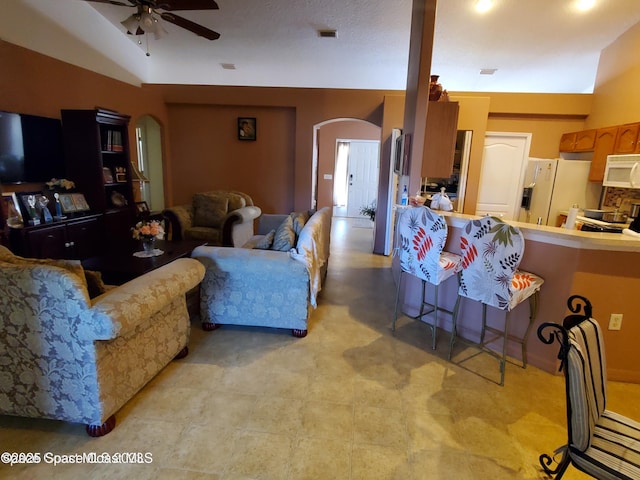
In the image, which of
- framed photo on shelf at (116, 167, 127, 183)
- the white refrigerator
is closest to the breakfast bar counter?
the white refrigerator

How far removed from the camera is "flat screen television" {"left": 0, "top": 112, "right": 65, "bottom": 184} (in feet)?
10.6

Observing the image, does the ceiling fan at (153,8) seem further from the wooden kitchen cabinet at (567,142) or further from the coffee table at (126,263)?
the wooden kitchen cabinet at (567,142)

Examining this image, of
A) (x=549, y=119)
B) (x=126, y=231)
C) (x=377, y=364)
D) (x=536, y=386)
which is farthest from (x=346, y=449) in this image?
(x=549, y=119)

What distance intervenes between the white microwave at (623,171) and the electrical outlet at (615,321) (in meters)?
2.34

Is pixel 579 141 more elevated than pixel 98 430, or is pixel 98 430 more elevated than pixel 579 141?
pixel 579 141

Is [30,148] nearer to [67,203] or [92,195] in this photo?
[67,203]

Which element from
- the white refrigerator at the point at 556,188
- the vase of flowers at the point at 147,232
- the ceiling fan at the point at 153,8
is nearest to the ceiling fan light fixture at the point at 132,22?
the ceiling fan at the point at 153,8

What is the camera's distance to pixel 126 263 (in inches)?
113

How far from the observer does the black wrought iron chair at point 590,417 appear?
1149mm

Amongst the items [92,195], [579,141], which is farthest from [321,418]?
[579,141]

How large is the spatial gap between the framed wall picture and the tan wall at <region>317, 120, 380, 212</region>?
100 inches

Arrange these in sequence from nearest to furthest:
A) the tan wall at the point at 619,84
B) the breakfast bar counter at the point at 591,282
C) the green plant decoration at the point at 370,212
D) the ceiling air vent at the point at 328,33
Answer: the breakfast bar counter at the point at 591,282, the tan wall at the point at 619,84, the ceiling air vent at the point at 328,33, the green plant decoration at the point at 370,212

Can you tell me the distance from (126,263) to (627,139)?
5.65 meters

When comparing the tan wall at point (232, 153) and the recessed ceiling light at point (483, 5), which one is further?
the tan wall at point (232, 153)
